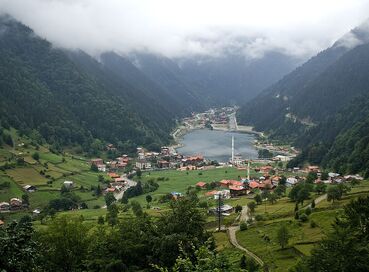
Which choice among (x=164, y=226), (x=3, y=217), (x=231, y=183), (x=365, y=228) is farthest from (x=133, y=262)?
(x=231, y=183)

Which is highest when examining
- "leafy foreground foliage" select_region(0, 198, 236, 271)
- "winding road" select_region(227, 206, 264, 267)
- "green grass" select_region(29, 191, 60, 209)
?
"leafy foreground foliage" select_region(0, 198, 236, 271)

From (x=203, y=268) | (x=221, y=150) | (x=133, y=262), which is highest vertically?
(x=203, y=268)

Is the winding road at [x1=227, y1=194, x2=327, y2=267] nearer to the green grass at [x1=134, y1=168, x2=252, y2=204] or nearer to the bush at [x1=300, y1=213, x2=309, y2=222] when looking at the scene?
the bush at [x1=300, y1=213, x2=309, y2=222]

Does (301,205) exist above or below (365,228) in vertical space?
below

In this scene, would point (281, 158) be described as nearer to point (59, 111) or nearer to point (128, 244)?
point (59, 111)

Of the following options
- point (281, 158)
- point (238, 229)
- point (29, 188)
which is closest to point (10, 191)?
point (29, 188)

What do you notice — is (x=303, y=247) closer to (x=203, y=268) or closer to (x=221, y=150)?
(x=203, y=268)

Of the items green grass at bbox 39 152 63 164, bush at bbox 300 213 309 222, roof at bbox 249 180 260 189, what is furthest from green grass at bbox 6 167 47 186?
bush at bbox 300 213 309 222
